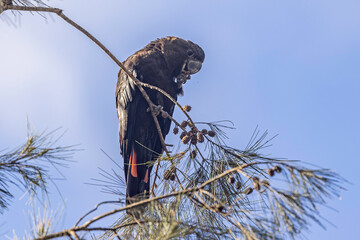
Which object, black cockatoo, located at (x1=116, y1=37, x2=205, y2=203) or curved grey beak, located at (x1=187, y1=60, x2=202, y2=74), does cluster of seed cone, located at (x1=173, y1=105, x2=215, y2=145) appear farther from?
curved grey beak, located at (x1=187, y1=60, x2=202, y2=74)

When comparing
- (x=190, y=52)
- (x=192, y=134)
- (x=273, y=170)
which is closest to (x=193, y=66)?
(x=190, y=52)

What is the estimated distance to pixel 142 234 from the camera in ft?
5.04

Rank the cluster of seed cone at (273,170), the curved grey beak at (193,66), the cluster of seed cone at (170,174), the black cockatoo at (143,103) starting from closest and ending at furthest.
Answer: the cluster of seed cone at (273,170) < the cluster of seed cone at (170,174) < the black cockatoo at (143,103) < the curved grey beak at (193,66)

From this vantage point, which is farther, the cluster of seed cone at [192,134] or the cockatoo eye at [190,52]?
the cockatoo eye at [190,52]

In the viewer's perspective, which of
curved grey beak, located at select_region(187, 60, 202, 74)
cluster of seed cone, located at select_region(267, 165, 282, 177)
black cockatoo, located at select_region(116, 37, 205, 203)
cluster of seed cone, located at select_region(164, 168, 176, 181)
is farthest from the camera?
curved grey beak, located at select_region(187, 60, 202, 74)

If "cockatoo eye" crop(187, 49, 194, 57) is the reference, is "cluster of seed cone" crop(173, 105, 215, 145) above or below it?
below

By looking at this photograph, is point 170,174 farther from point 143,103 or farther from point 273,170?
point 143,103

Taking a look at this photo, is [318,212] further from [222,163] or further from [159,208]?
[222,163]

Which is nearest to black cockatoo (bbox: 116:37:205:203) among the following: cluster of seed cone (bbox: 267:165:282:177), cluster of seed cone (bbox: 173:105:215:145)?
cluster of seed cone (bbox: 173:105:215:145)

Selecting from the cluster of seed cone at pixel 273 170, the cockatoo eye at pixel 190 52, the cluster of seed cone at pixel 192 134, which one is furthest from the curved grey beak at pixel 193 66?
the cluster of seed cone at pixel 273 170

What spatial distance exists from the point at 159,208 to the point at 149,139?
190cm

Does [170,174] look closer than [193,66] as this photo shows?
Yes

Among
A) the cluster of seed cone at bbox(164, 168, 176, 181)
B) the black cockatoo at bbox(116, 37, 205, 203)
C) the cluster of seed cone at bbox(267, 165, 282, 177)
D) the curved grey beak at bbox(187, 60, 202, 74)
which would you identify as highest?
the curved grey beak at bbox(187, 60, 202, 74)

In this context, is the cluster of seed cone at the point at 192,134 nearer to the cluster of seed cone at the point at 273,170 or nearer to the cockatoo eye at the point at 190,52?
the cluster of seed cone at the point at 273,170
